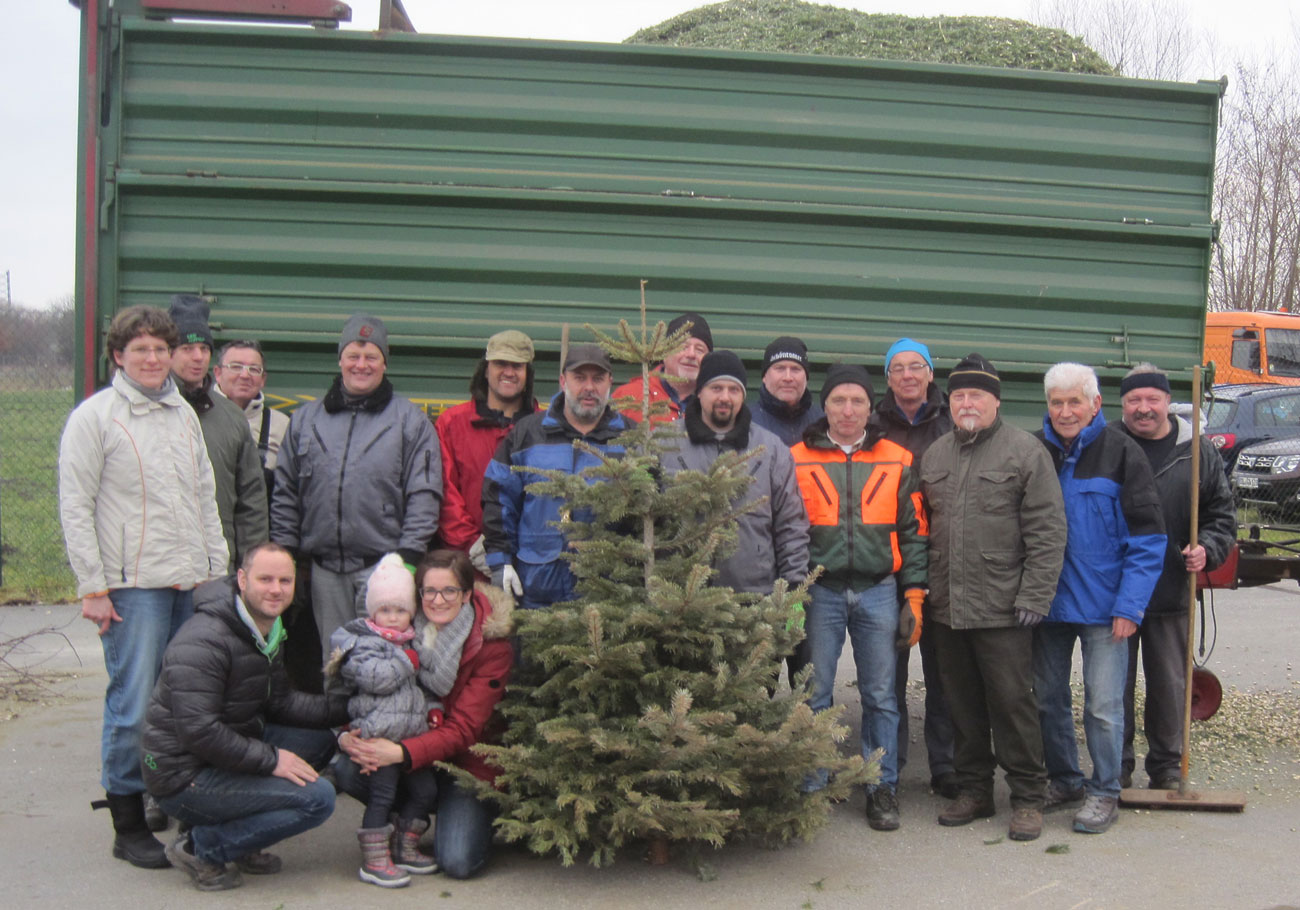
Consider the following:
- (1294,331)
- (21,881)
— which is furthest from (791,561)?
(1294,331)

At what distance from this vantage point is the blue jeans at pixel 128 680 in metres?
3.79

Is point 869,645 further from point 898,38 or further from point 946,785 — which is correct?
point 898,38

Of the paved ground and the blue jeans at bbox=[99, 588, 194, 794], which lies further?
the blue jeans at bbox=[99, 588, 194, 794]

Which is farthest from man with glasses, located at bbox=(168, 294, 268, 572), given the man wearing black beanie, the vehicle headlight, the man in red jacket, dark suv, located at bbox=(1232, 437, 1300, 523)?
the vehicle headlight

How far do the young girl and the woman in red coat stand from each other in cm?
3

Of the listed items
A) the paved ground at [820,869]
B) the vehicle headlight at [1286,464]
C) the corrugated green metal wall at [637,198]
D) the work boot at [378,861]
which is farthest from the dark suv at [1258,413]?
the work boot at [378,861]

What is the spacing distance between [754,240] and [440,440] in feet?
5.14

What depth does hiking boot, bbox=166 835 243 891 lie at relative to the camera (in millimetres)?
3639

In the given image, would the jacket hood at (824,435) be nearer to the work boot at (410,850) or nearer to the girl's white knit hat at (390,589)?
the girl's white knit hat at (390,589)

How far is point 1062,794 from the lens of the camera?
15.0 feet

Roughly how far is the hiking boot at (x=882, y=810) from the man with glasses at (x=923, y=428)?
0.32 metres

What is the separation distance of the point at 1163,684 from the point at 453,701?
2.86 metres

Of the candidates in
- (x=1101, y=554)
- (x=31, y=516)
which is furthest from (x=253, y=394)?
(x=31, y=516)

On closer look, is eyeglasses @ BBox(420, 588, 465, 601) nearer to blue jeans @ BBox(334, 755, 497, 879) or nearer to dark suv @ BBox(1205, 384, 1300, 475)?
blue jeans @ BBox(334, 755, 497, 879)
